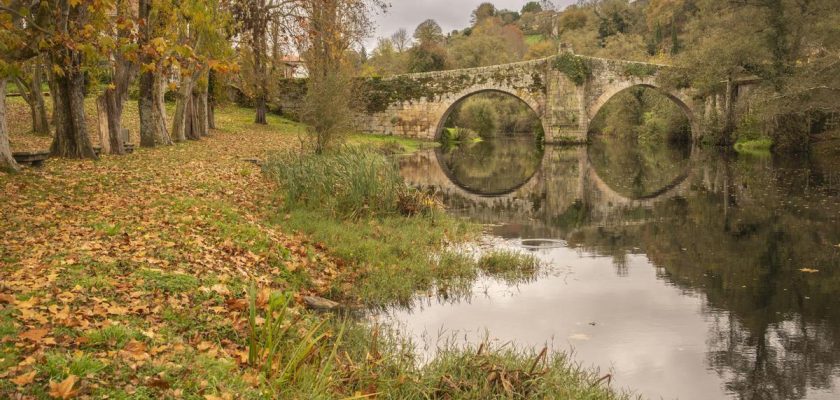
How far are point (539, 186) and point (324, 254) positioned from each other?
9803 mm

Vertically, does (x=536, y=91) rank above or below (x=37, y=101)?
above

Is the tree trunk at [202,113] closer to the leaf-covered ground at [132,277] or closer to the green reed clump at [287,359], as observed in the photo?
the leaf-covered ground at [132,277]

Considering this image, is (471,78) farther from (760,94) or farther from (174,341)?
(174,341)

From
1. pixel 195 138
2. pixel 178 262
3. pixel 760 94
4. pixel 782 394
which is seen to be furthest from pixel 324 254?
pixel 760 94

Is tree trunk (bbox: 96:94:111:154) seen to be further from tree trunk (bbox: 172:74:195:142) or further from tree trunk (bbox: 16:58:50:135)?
tree trunk (bbox: 172:74:195:142)

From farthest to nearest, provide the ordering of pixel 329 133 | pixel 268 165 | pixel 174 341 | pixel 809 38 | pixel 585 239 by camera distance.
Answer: pixel 809 38 → pixel 329 133 → pixel 268 165 → pixel 585 239 → pixel 174 341

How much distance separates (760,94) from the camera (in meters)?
23.4

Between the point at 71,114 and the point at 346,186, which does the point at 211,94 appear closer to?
the point at 71,114

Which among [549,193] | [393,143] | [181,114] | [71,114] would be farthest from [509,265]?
[393,143]

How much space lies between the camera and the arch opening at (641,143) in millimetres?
17625

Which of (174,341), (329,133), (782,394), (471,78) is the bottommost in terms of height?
(782,394)

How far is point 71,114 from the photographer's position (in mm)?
11414

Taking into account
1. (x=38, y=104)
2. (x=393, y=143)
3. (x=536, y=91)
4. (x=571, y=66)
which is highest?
(x=571, y=66)

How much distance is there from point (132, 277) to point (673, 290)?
5198mm
